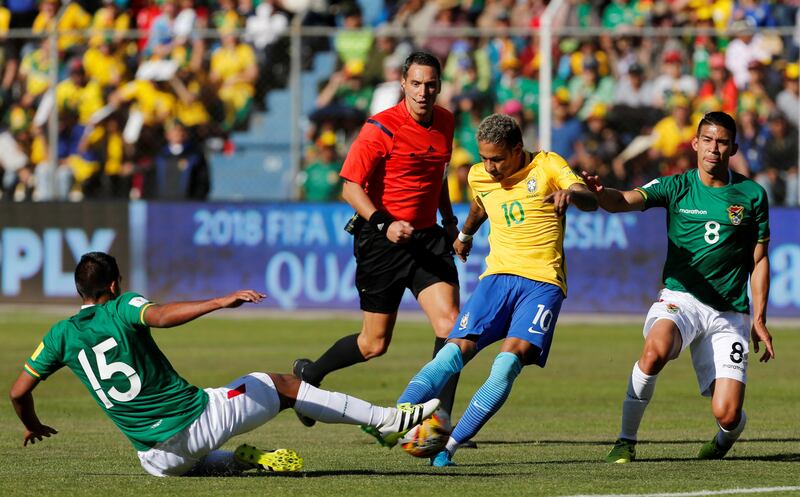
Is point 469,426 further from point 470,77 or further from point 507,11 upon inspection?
point 507,11

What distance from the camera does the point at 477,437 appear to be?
10.4m

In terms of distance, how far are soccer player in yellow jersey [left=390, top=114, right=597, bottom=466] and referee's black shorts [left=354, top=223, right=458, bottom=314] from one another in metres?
0.91

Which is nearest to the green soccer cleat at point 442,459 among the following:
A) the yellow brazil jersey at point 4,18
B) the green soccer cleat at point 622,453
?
the green soccer cleat at point 622,453

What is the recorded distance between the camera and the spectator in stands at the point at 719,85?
20.0 metres

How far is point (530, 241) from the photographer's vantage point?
339 inches

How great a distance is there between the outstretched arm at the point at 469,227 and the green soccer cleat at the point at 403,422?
67.0 inches

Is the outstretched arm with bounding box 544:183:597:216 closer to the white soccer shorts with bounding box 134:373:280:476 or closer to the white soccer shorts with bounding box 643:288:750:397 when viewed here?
the white soccer shorts with bounding box 643:288:750:397

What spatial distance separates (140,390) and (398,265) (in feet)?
8.61

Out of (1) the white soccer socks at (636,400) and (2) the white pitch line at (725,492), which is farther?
(1) the white soccer socks at (636,400)

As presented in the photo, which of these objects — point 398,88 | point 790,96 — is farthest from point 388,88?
point 790,96

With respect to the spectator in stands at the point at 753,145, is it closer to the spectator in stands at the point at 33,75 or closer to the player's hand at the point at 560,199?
the spectator in stands at the point at 33,75

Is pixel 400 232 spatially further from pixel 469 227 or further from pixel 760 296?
pixel 760 296

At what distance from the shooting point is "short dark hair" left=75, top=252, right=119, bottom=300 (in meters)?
7.48

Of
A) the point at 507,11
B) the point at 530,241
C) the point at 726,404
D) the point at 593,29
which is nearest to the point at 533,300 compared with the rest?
the point at 530,241
